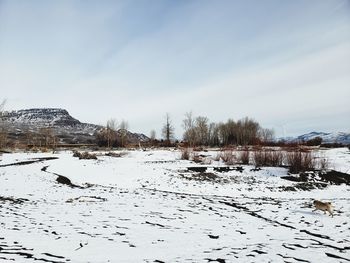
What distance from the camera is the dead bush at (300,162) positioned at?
22.1m

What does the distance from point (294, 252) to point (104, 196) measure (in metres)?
9.18

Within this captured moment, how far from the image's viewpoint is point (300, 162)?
22.4m

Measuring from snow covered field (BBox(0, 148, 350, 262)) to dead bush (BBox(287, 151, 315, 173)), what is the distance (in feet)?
13.4

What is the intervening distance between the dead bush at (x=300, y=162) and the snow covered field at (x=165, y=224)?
4.09 metres

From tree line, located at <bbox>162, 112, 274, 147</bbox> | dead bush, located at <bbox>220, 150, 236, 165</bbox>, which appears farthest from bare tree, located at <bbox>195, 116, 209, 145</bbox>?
dead bush, located at <bbox>220, 150, 236, 165</bbox>

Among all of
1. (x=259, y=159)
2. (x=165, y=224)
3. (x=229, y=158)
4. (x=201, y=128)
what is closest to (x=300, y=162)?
(x=259, y=159)

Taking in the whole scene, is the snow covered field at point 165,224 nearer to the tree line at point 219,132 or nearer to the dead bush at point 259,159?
the dead bush at point 259,159

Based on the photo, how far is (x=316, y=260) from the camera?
→ 633 cm

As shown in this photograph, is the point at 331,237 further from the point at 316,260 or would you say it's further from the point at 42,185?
the point at 42,185

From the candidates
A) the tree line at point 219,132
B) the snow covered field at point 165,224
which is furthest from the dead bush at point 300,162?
the tree line at point 219,132

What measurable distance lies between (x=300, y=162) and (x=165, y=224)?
15468 mm

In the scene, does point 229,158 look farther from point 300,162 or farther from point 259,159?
point 300,162

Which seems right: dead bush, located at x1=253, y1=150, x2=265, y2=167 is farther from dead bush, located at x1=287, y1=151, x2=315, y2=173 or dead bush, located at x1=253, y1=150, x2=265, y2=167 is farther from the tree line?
the tree line

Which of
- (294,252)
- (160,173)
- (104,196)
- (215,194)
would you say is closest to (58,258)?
(294,252)
